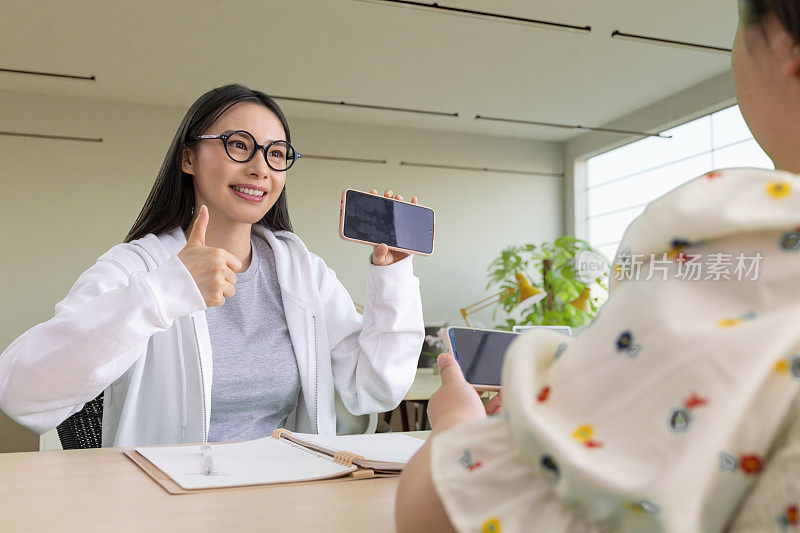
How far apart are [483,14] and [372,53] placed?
4.20 feet

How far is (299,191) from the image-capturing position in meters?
7.23

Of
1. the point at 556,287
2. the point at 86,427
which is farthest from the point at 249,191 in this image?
the point at 556,287

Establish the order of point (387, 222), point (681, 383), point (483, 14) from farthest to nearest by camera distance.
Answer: point (483, 14) < point (387, 222) < point (681, 383)

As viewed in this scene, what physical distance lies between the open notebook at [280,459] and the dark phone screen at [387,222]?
0.52 m

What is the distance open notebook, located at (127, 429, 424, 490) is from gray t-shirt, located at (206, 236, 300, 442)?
1.09ft

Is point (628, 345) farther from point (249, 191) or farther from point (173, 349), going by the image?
point (249, 191)

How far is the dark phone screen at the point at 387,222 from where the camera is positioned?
5.15 feet

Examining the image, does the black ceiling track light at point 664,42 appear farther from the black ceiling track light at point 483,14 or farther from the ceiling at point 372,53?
the black ceiling track light at point 483,14

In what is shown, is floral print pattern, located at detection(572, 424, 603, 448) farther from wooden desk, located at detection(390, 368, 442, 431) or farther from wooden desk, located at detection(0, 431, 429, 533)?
wooden desk, located at detection(390, 368, 442, 431)

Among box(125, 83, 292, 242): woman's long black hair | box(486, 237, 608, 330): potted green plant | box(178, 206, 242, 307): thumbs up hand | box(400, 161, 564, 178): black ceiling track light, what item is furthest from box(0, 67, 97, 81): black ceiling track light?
box(178, 206, 242, 307): thumbs up hand

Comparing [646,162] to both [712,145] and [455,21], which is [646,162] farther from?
[455,21]

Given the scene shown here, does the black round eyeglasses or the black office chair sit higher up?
the black round eyeglasses

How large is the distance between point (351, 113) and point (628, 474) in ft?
22.7

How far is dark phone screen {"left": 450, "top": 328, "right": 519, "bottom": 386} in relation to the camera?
99 centimetres
